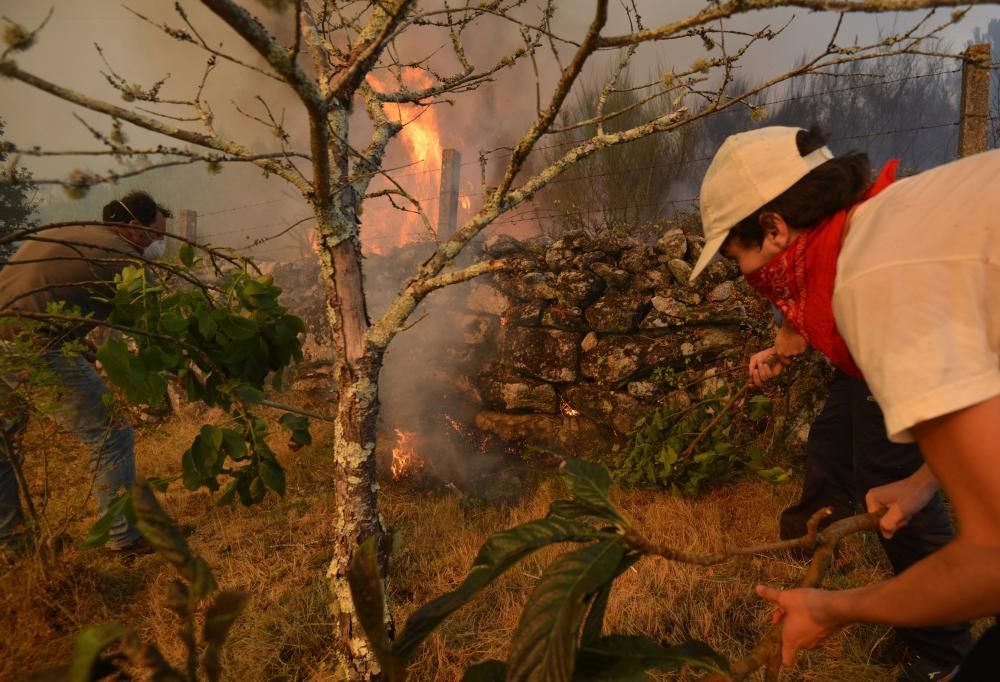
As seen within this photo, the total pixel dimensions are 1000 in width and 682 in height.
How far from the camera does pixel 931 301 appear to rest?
877mm

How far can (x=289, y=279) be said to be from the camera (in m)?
7.32

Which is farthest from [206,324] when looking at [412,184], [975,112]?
[412,184]

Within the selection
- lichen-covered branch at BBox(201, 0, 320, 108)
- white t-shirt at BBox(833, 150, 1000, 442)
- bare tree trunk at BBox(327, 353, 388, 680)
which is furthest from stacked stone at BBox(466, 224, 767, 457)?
lichen-covered branch at BBox(201, 0, 320, 108)

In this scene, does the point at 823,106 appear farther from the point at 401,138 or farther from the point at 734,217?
the point at 734,217

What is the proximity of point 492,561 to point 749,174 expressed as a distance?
3.93ft

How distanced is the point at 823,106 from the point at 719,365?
13.0m

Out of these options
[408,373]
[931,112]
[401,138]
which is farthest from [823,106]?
[408,373]

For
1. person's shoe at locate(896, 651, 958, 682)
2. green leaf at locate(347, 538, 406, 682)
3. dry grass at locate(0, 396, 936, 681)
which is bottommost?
person's shoe at locate(896, 651, 958, 682)

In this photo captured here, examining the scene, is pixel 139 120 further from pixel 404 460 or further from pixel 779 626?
pixel 404 460

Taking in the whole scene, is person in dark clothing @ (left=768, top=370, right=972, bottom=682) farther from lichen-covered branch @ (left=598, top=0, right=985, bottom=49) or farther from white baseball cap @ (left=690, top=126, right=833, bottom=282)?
lichen-covered branch @ (left=598, top=0, right=985, bottom=49)

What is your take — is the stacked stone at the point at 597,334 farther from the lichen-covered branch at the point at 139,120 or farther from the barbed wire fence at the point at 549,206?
the lichen-covered branch at the point at 139,120

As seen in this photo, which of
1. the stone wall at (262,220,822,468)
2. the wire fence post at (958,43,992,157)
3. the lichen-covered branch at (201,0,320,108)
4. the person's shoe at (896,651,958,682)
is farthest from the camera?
the stone wall at (262,220,822,468)

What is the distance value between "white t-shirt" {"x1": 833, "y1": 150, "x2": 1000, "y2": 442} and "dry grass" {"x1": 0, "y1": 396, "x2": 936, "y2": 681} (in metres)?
1.95

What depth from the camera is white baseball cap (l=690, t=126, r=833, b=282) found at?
1.36 m
